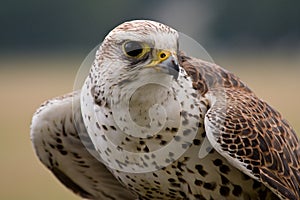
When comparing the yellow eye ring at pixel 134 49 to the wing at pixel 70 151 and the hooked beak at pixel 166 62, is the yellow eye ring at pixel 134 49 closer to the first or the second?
the hooked beak at pixel 166 62

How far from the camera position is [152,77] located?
5.71 metres

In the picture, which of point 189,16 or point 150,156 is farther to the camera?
point 189,16

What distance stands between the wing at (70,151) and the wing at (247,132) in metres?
1.00

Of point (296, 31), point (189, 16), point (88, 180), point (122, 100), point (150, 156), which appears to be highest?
point (122, 100)

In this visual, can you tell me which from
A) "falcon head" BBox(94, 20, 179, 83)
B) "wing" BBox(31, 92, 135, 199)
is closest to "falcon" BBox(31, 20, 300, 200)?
"falcon head" BBox(94, 20, 179, 83)

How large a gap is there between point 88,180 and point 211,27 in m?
30.7

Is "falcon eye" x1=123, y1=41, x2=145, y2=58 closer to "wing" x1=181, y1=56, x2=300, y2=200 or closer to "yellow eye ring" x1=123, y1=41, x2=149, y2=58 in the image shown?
"yellow eye ring" x1=123, y1=41, x2=149, y2=58

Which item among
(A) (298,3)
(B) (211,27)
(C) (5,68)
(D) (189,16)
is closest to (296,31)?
(A) (298,3)

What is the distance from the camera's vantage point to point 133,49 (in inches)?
226

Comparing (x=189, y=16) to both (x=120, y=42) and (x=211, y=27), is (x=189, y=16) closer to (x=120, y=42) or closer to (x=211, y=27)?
(x=211, y=27)

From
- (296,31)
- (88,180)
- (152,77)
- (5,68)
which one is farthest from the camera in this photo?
(296,31)

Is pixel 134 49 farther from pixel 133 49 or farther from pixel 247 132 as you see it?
pixel 247 132

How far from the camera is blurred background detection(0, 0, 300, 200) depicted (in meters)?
30.5

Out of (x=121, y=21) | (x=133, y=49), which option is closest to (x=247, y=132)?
(x=133, y=49)
